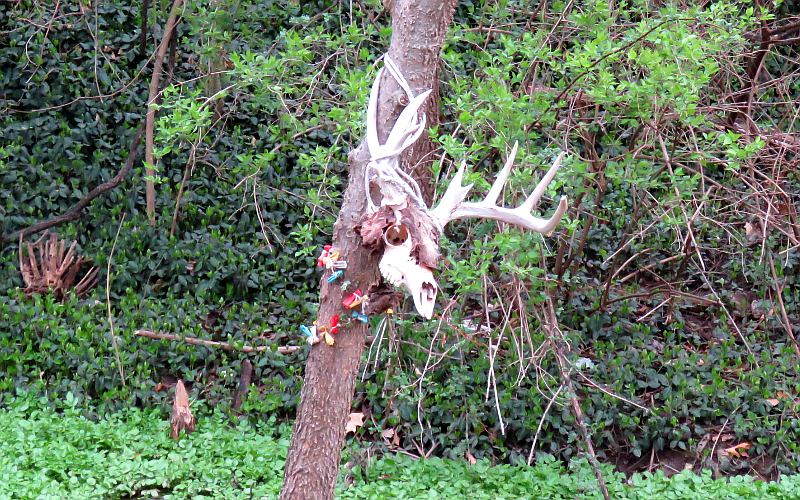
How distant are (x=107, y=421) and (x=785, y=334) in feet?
16.9

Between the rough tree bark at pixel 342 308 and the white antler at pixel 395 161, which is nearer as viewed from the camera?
the white antler at pixel 395 161

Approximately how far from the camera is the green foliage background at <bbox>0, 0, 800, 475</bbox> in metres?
5.32

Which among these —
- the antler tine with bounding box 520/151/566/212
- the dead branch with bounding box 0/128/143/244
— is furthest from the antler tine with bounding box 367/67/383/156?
the dead branch with bounding box 0/128/143/244

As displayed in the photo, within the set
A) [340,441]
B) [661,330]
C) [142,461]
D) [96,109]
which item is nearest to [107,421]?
[142,461]

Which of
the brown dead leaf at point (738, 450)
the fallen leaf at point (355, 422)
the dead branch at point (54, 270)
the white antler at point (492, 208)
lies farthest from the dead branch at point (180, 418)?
the brown dead leaf at point (738, 450)

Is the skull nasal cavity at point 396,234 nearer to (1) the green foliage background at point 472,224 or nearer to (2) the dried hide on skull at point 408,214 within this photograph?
(2) the dried hide on skull at point 408,214

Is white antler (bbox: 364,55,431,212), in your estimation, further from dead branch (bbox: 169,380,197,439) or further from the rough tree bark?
dead branch (bbox: 169,380,197,439)

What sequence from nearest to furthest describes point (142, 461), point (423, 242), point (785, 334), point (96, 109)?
1. point (423, 242)
2. point (142, 461)
3. point (785, 334)
4. point (96, 109)

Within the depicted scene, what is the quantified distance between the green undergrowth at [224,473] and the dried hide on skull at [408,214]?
2679 mm

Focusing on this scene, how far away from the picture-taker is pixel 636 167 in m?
5.41

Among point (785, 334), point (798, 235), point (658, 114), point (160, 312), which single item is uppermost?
point (658, 114)

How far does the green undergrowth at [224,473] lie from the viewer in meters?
5.73

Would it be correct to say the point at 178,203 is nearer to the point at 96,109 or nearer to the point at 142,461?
the point at 96,109

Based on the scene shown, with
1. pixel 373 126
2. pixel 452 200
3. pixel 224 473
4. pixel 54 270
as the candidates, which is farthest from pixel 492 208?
pixel 54 270
